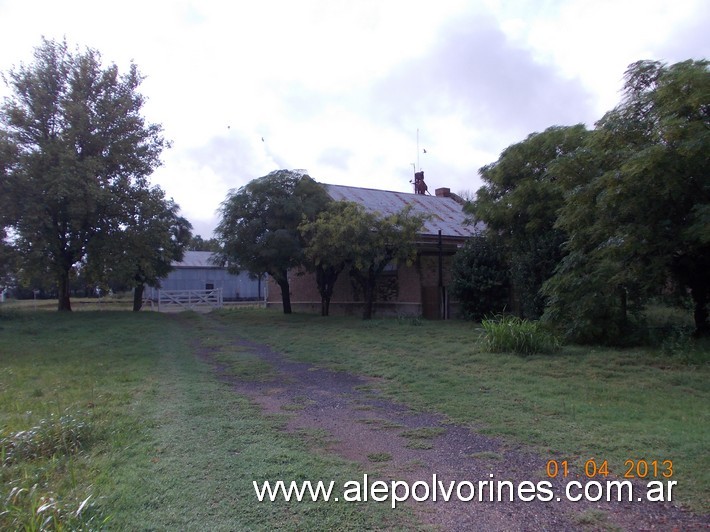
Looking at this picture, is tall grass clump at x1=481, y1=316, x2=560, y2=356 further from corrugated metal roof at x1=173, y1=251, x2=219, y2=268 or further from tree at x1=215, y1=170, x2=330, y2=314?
corrugated metal roof at x1=173, y1=251, x2=219, y2=268

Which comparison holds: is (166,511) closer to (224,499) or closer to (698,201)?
(224,499)

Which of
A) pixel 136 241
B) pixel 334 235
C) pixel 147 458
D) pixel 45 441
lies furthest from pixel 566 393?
pixel 136 241

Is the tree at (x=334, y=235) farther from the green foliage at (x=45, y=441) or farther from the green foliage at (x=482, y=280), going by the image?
the green foliage at (x=45, y=441)

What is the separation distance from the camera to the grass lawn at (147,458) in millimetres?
4043

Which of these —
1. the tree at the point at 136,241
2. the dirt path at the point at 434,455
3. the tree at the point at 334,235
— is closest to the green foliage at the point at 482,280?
the tree at the point at 334,235

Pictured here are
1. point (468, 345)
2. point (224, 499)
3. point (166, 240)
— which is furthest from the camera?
point (166, 240)

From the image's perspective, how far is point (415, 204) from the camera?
1128 inches

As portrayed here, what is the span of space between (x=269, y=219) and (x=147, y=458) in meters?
18.2

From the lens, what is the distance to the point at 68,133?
23.7m

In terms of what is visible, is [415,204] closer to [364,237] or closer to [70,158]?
[364,237]

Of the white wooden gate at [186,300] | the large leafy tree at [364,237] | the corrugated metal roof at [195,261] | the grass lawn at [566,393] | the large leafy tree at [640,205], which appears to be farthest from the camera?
the corrugated metal roof at [195,261]

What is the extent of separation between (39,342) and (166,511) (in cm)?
1437

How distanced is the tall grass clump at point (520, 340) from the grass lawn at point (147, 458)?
233 inches

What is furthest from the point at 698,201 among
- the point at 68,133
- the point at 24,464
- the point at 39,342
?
the point at 68,133
